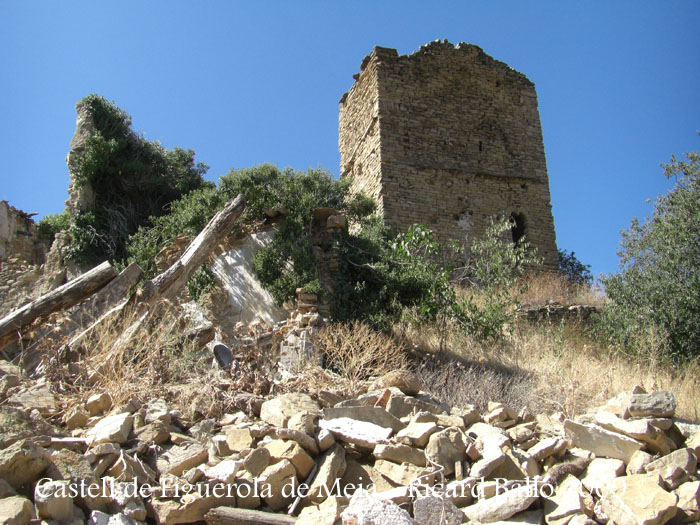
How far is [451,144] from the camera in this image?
45.2ft

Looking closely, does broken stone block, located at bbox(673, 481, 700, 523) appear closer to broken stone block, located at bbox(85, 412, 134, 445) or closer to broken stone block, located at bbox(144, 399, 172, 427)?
broken stone block, located at bbox(144, 399, 172, 427)

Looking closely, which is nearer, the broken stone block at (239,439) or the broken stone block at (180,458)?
the broken stone block at (180,458)

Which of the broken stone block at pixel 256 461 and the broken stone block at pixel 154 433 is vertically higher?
the broken stone block at pixel 154 433

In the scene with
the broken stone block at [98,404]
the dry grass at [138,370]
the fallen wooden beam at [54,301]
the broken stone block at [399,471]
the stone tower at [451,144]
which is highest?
the stone tower at [451,144]

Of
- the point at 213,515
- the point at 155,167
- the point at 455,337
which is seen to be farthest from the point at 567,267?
the point at 213,515

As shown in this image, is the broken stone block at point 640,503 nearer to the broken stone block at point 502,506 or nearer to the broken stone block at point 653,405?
the broken stone block at point 502,506

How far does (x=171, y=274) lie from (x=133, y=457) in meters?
3.22

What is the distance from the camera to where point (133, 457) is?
324 cm

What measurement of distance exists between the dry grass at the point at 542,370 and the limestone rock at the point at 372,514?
103 inches

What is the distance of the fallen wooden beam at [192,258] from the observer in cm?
596

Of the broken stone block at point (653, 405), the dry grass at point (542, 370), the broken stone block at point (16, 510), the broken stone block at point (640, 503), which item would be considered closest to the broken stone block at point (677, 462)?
the broken stone block at point (640, 503)

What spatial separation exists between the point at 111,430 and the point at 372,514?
182 cm

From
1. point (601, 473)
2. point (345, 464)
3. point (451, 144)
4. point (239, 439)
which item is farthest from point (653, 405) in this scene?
point (451, 144)

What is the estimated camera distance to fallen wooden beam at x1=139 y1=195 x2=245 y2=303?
5.96 metres
